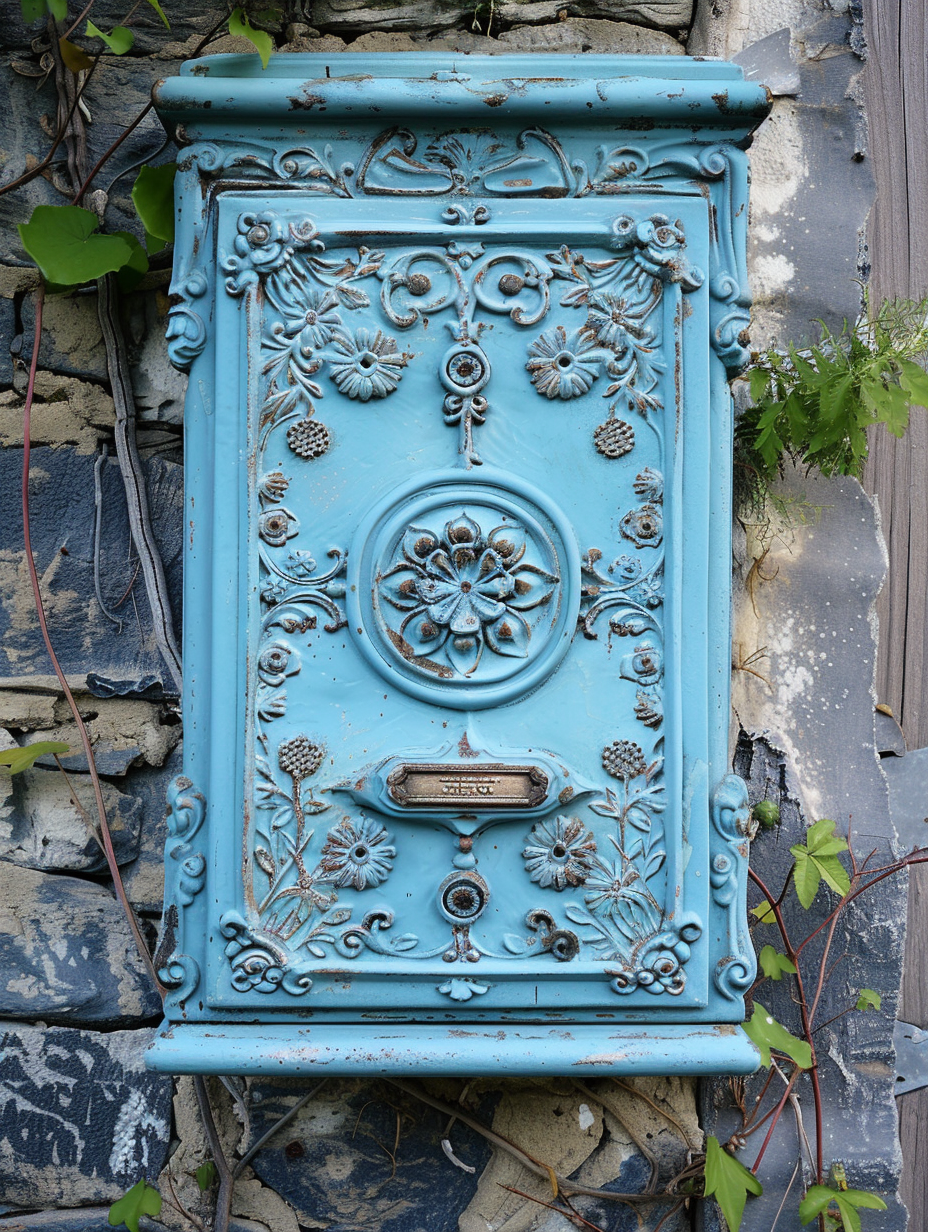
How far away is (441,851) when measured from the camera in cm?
114

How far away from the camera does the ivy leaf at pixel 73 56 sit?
1.34 metres

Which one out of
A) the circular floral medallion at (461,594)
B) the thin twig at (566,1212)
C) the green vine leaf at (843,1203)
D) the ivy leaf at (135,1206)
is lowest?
the thin twig at (566,1212)

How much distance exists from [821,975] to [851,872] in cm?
16

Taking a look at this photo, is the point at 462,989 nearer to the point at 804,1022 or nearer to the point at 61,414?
the point at 804,1022

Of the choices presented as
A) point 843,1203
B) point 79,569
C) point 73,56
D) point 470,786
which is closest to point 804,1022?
point 843,1203

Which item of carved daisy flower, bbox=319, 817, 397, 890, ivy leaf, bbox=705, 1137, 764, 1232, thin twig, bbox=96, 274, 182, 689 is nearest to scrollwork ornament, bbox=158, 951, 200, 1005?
carved daisy flower, bbox=319, 817, 397, 890

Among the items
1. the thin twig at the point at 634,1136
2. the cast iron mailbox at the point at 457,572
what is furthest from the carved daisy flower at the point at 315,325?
the thin twig at the point at 634,1136

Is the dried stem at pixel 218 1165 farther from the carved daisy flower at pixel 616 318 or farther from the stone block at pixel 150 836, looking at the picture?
the carved daisy flower at pixel 616 318

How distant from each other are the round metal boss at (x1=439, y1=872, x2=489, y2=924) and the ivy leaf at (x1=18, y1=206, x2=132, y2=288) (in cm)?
94

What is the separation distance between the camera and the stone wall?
1.33 metres

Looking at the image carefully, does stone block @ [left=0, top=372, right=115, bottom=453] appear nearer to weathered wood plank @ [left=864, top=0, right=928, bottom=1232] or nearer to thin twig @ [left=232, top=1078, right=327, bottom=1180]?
thin twig @ [left=232, top=1078, right=327, bottom=1180]

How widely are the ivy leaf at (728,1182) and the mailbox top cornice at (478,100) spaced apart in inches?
50.9

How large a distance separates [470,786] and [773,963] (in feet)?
1.79

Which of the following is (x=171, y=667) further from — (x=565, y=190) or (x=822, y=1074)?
(x=822, y=1074)
